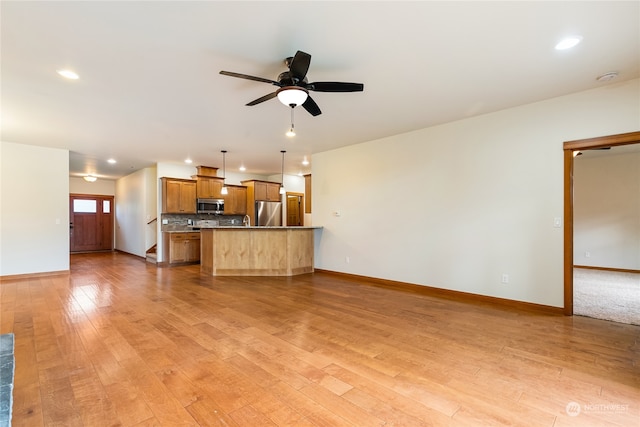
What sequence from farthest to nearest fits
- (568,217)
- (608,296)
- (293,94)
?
(608,296) → (568,217) → (293,94)

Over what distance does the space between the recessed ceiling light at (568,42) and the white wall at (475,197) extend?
1.36 meters

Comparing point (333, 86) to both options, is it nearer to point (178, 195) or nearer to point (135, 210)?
point (178, 195)

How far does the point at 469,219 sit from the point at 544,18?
273 centimetres

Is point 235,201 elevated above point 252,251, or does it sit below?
above

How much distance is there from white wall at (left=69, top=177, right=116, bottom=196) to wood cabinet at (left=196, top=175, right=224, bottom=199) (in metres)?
5.05

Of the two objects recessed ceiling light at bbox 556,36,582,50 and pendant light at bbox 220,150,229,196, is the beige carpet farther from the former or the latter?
pendant light at bbox 220,150,229,196

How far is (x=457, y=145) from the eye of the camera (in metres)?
4.49

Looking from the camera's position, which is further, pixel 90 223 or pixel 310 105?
pixel 90 223

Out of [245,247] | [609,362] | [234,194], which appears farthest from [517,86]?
[234,194]

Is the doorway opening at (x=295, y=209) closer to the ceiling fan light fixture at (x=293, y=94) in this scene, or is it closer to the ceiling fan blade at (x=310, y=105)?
the ceiling fan blade at (x=310, y=105)

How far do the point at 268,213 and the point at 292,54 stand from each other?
687cm

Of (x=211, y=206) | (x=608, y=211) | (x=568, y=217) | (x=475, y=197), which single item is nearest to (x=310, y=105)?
(x=475, y=197)

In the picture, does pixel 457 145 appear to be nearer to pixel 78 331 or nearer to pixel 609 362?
pixel 609 362

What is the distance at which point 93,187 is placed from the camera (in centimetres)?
1039
